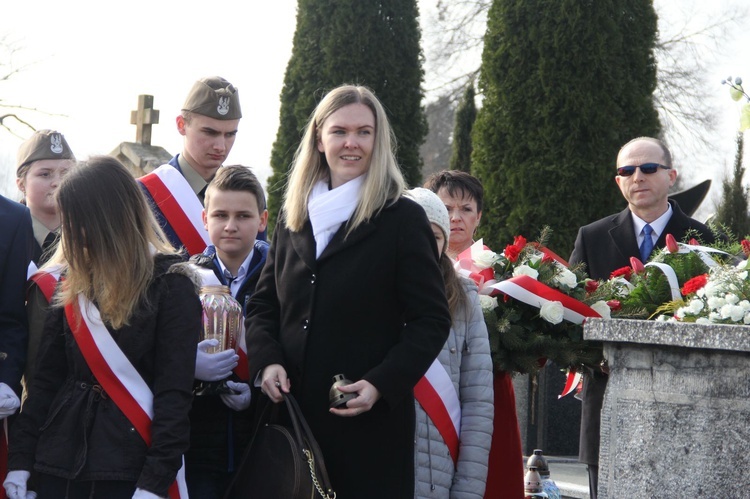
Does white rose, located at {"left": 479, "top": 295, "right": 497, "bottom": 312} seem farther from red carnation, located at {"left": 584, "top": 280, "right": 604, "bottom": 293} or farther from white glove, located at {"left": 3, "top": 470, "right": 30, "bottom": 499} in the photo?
white glove, located at {"left": 3, "top": 470, "right": 30, "bottom": 499}

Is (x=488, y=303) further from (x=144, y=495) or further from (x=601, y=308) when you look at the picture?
(x=144, y=495)

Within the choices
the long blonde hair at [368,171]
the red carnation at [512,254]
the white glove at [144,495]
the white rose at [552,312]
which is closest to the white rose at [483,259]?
the red carnation at [512,254]

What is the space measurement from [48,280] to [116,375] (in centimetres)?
50

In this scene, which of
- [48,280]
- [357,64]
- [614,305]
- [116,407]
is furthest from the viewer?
[357,64]

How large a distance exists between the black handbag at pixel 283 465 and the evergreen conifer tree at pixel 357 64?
12.0 meters

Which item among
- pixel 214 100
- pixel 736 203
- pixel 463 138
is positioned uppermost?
pixel 463 138

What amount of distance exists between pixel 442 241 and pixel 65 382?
1423mm

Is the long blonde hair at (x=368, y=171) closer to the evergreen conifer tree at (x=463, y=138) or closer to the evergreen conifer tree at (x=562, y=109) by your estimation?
the evergreen conifer tree at (x=562, y=109)

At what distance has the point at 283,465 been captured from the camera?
3104 millimetres

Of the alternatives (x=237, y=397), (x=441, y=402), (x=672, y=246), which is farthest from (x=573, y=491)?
(x=237, y=397)

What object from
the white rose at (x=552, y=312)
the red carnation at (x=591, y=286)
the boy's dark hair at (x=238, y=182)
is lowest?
the white rose at (x=552, y=312)

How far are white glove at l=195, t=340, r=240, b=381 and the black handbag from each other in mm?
282

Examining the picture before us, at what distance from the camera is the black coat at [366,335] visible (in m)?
3.21

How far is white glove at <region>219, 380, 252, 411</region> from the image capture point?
3527mm
